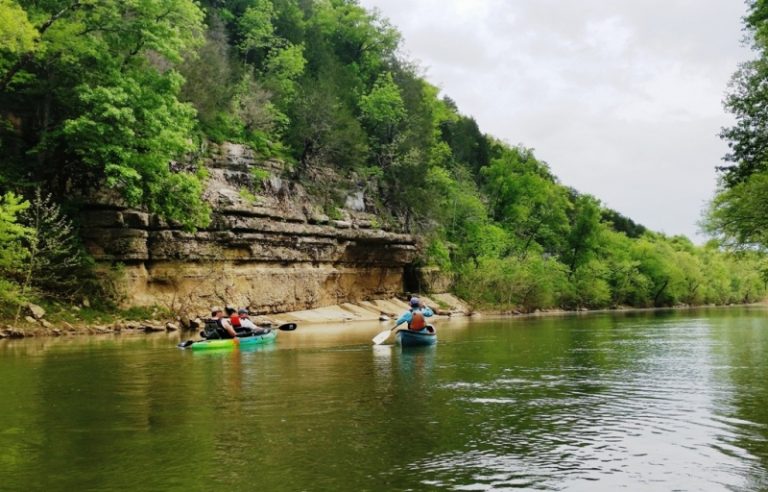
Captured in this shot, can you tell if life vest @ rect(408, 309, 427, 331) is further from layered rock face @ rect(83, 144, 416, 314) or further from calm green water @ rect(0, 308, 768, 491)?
layered rock face @ rect(83, 144, 416, 314)

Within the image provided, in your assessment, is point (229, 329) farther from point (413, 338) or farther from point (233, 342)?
point (413, 338)

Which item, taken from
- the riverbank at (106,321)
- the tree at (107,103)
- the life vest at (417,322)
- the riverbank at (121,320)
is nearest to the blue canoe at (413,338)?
the life vest at (417,322)

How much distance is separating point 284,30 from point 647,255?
5791 centimetres

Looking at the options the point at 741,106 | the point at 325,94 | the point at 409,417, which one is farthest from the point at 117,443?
the point at 325,94

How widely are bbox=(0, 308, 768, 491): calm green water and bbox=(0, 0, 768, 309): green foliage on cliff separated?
1587 cm

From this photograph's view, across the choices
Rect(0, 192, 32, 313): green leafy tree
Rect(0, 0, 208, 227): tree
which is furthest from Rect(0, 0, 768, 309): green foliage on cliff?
Rect(0, 192, 32, 313): green leafy tree

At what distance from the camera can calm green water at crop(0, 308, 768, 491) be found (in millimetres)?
7453

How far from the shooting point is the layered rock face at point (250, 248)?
3516 cm

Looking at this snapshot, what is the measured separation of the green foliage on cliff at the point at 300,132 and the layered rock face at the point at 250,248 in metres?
1.86

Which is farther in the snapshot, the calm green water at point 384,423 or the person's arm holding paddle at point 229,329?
the person's arm holding paddle at point 229,329

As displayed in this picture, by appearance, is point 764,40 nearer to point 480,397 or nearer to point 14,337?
point 480,397

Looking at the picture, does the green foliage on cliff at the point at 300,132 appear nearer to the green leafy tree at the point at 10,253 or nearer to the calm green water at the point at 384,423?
the green leafy tree at the point at 10,253

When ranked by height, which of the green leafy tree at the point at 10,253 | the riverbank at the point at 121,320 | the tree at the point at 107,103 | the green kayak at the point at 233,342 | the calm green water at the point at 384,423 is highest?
the tree at the point at 107,103

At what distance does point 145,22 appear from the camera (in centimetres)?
3278
